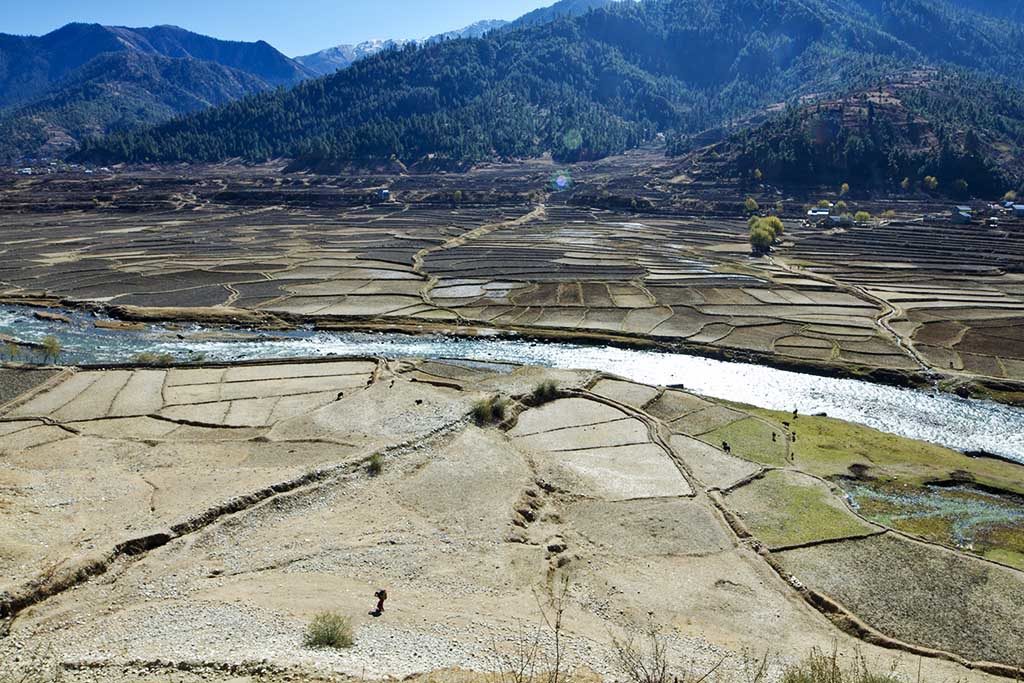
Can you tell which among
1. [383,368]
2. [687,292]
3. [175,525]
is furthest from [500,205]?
[175,525]

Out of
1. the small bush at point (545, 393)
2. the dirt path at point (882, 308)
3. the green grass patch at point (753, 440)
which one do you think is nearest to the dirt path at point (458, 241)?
the small bush at point (545, 393)

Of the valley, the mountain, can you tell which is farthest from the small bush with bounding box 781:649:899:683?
the mountain

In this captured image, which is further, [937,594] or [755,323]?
[755,323]

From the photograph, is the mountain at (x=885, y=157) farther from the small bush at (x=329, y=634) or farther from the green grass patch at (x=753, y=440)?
the small bush at (x=329, y=634)

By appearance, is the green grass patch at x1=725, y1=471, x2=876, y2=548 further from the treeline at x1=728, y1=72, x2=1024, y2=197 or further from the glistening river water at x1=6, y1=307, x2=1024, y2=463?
the treeline at x1=728, y1=72, x2=1024, y2=197

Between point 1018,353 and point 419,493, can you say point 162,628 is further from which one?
point 1018,353

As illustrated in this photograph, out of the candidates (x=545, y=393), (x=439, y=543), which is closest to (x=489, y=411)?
(x=545, y=393)
